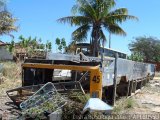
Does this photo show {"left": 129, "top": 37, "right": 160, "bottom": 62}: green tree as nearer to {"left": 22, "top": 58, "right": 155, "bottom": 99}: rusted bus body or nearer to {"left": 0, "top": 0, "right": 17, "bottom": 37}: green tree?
{"left": 0, "top": 0, "right": 17, "bottom": 37}: green tree

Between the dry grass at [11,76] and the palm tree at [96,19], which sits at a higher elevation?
the palm tree at [96,19]

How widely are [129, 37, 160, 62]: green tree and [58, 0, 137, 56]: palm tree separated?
35291mm

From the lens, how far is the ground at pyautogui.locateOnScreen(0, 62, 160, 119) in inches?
405

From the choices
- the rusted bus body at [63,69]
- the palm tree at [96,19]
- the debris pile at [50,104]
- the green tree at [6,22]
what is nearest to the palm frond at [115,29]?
the palm tree at [96,19]

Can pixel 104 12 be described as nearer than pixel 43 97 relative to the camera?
No

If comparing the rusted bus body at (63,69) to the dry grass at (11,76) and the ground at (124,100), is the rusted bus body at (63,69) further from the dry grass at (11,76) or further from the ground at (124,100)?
the dry grass at (11,76)

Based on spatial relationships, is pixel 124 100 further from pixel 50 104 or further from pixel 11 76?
pixel 11 76

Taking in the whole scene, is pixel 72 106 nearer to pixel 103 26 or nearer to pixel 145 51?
pixel 103 26

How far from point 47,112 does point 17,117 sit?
3.09ft

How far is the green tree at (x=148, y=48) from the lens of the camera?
221 feet

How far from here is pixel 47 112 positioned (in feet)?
27.3

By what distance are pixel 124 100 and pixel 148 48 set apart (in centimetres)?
5690

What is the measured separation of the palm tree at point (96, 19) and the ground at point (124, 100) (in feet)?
35.6

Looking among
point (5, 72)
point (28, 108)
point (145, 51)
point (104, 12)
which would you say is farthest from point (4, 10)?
point (145, 51)
